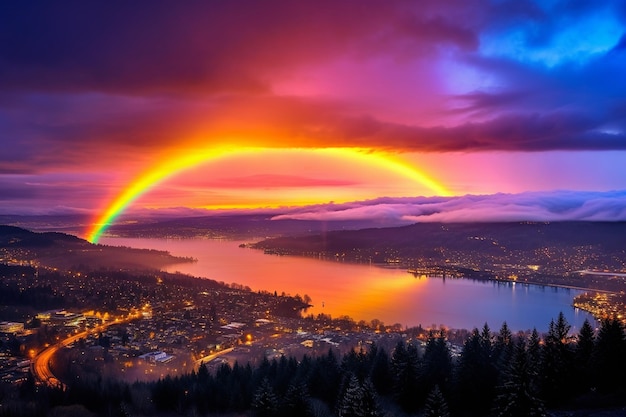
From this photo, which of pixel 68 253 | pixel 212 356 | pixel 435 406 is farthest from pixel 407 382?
pixel 68 253

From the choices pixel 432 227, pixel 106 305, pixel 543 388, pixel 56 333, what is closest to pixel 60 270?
pixel 106 305

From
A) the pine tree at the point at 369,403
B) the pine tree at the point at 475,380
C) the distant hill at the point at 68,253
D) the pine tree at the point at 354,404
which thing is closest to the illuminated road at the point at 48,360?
the pine tree at the point at 354,404

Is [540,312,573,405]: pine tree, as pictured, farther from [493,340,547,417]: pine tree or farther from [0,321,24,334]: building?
[0,321,24,334]: building

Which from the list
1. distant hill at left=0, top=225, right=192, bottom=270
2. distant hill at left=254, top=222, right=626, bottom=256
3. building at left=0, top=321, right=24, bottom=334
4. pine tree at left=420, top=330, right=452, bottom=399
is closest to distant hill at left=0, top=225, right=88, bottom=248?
distant hill at left=0, top=225, right=192, bottom=270

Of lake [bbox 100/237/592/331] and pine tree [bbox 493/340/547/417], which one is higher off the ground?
pine tree [bbox 493/340/547/417]

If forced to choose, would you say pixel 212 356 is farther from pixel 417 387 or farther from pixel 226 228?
pixel 226 228

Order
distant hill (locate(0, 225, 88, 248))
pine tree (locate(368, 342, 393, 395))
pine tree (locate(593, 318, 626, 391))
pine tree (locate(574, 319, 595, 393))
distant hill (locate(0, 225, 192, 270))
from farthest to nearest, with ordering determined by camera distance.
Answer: distant hill (locate(0, 225, 88, 248)), distant hill (locate(0, 225, 192, 270)), pine tree (locate(368, 342, 393, 395)), pine tree (locate(574, 319, 595, 393)), pine tree (locate(593, 318, 626, 391))
